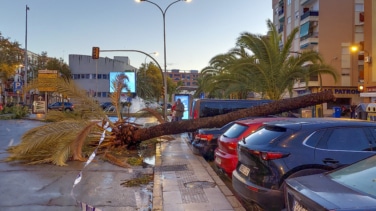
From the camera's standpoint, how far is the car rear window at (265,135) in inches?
222

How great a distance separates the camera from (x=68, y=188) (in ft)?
25.1

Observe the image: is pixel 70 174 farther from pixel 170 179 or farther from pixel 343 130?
pixel 343 130

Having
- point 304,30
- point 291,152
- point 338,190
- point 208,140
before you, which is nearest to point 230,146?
point 291,152

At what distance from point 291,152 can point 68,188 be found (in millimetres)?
4683

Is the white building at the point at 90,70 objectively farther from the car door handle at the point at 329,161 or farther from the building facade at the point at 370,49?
the car door handle at the point at 329,161

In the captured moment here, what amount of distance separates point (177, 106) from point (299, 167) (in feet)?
50.8

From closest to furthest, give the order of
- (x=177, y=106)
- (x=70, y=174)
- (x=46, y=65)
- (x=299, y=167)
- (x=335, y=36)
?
(x=299, y=167)
(x=70, y=174)
(x=177, y=106)
(x=335, y=36)
(x=46, y=65)

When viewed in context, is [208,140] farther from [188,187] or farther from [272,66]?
[272,66]

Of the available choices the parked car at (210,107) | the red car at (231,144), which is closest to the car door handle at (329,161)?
the red car at (231,144)

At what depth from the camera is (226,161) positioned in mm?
7613

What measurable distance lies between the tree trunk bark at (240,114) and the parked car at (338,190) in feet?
23.0

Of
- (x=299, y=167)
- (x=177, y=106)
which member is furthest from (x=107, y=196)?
(x=177, y=106)

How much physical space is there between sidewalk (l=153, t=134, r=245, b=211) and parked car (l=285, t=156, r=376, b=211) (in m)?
2.81

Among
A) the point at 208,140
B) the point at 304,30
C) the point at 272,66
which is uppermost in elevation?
the point at 304,30
